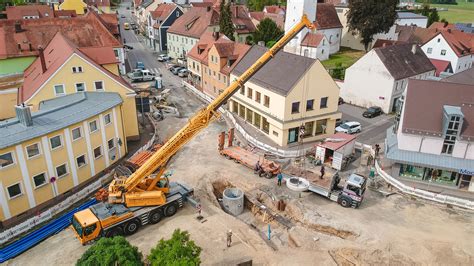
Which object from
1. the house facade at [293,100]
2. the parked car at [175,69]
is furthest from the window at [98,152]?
the parked car at [175,69]

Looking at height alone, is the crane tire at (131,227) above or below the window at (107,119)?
below

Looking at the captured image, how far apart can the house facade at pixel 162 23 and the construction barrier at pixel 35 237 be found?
68.9m

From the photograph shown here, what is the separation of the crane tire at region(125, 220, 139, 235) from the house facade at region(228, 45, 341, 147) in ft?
63.6

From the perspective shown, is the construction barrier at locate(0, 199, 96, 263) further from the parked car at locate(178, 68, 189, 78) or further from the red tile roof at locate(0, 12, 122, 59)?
the parked car at locate(178, 68, 189, 78)

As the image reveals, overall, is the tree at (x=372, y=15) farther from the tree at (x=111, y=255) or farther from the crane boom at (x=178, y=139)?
the tree at (x=111, y=255)

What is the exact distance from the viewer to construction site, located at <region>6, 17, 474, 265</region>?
80.9 ft

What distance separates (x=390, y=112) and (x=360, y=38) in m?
41.0

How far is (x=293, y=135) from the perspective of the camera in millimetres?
41094

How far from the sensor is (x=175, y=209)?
2903cm

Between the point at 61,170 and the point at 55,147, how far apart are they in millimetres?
2363

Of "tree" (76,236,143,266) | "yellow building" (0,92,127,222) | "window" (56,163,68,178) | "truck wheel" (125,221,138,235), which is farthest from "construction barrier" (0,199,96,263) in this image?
"tree" (76,236,143,266)

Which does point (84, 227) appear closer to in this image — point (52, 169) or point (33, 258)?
point (33, 258)

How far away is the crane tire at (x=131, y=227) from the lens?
26.4 m

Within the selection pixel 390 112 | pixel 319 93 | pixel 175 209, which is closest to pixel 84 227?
pixel 175 209
